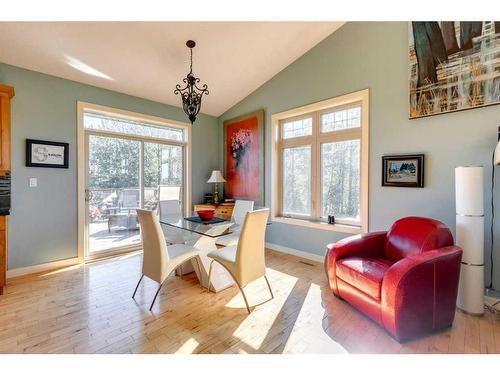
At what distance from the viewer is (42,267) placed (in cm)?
321

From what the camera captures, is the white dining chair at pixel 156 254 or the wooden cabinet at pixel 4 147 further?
the wooden cabinet at pixel 4 147

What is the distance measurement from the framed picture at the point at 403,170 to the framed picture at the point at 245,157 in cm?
204

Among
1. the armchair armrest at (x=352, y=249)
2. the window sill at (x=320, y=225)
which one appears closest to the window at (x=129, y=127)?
the window sill at (x=320, y=225)

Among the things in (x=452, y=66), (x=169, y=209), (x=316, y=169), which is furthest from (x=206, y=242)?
(x=452, y=66)

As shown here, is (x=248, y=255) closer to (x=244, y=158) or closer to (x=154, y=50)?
(x=244, y=158)

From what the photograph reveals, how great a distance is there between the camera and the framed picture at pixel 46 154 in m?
3.09

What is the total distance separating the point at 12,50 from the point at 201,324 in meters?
3.68

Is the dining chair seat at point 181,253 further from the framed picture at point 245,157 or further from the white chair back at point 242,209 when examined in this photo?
the framed picture at point 245,157

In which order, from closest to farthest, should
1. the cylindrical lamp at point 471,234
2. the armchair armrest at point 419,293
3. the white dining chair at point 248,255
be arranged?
the armchair armrest at point 419,293
the cylindrical lamp at point 471,234
the white dining chair at point 248,255

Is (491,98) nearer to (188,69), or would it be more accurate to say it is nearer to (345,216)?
(345,216)

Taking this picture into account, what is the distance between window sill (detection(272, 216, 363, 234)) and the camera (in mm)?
3247

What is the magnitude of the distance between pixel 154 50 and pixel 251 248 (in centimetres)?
279
